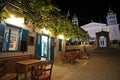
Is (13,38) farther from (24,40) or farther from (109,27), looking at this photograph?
(109,27)

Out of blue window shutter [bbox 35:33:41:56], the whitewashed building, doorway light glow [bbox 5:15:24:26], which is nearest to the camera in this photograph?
doorway light glow [bbox 5:15:24:26]

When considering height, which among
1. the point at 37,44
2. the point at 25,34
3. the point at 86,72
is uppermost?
the point at 25,34

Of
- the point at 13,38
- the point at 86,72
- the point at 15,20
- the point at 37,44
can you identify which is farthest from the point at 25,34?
the point at 86,72

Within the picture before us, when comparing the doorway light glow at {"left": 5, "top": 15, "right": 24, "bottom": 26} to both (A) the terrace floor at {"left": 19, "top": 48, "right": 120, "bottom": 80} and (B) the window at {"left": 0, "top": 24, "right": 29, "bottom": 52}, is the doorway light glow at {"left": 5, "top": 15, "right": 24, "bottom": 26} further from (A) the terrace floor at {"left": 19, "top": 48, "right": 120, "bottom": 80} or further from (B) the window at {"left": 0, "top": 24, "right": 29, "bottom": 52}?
(A) the terrace floor at {"left": 19, "top": 48, "right": 120, "bottom": 80}

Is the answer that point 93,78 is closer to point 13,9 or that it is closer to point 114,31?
point 13,9

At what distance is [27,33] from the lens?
6.41m

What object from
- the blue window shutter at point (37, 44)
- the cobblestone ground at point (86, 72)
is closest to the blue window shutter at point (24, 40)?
the blue window shutter at point (37, 44)

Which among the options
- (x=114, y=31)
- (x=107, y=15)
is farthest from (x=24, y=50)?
(x=107, y=15)

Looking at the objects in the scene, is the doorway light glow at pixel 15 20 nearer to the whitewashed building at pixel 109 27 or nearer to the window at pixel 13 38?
the window at pixel 13 38

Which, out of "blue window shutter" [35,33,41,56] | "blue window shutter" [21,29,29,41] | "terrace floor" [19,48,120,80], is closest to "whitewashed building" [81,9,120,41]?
"terrace floor" [19,48,120,80]

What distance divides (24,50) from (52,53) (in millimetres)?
4000

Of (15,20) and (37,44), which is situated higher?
(15,20)

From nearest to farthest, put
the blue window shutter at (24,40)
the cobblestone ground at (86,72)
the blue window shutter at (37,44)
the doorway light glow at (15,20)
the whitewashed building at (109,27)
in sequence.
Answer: the cobblestone ground at (86,72)
the doorway light glow at (15,20)
the blue window shutter at (24,40)
the blue window shutter at (37,44)
the whitewashed building at (109,27)

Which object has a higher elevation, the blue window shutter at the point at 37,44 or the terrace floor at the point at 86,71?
the blue window shutter at the point at 37,44
